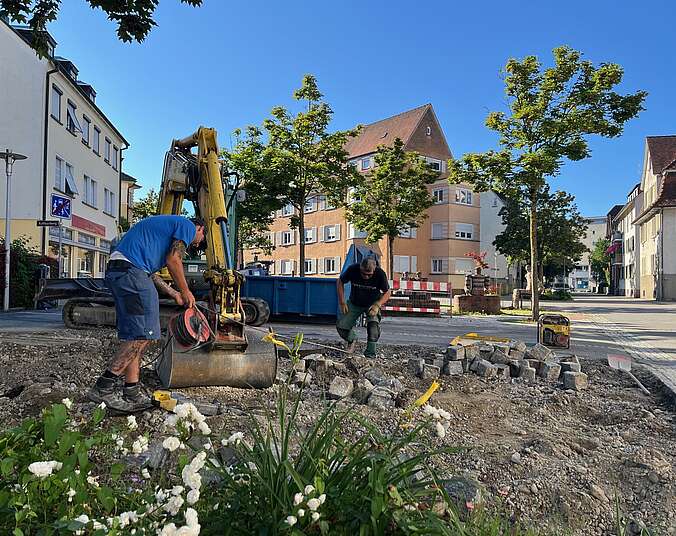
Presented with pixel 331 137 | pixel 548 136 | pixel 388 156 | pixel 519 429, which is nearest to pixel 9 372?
pixel 519 429

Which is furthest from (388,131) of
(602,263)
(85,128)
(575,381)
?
(575,381)

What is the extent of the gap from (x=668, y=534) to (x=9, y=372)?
6382 millimetres

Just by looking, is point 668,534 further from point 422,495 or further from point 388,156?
point 388,156

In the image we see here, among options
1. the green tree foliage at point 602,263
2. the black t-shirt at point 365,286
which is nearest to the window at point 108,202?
the black t-shirt at point 365,286

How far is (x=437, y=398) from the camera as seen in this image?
20.1 ft

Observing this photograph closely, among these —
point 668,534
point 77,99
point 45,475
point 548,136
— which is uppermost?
point 77,99

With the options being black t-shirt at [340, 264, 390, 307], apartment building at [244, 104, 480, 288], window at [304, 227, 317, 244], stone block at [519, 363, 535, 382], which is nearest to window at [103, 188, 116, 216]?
apartment building at [244, 104, 480, 288]

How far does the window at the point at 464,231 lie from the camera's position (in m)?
47.9

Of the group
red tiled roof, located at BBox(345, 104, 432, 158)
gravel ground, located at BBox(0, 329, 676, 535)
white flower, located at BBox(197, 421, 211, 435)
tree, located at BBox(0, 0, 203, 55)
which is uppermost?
red tiled roof, located at BBox(345, 104, 432, 158)

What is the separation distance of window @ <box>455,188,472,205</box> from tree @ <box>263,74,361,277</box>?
22.2 m

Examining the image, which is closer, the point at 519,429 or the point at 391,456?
the point at 391,456

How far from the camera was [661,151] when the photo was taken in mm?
48688

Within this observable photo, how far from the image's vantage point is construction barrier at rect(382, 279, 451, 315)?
2044 cm

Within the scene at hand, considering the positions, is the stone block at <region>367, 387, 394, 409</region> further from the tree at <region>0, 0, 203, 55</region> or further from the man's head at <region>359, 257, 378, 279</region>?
the tree at <region>0, 0, 203, 55</region>
